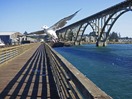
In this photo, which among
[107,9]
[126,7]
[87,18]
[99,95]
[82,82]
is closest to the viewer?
[99,95]

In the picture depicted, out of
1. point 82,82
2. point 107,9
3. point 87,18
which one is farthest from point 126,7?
point 82,82

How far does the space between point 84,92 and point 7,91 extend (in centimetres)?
766

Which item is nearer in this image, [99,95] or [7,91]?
[99,95]

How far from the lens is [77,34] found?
185m

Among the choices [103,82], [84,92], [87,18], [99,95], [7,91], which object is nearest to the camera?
[99,95]

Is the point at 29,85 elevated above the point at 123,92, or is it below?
above

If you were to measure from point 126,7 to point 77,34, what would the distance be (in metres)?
93.4

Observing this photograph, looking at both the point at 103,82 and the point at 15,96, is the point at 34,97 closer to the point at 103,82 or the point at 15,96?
the point at 15,96

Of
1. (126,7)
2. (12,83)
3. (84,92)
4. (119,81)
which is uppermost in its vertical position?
(126,7)

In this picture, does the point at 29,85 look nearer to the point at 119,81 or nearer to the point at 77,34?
the point at 119,81

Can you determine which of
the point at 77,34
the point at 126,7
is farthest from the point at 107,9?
the point at 77,34

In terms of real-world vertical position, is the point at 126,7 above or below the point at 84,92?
above

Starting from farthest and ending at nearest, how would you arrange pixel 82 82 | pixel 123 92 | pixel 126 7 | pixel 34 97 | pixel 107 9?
pixel 107 9
pixel 126 7
pixel 123 92
pixel 34 97
pixel 82 82

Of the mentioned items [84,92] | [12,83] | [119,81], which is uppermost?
[84,92]
